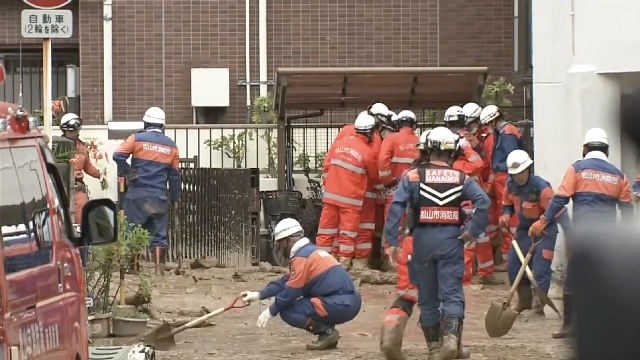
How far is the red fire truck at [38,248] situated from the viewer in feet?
17.9

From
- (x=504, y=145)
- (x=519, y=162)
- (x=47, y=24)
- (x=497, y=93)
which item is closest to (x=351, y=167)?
(x=504, y=145)

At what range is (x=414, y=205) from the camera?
1019 centimetres

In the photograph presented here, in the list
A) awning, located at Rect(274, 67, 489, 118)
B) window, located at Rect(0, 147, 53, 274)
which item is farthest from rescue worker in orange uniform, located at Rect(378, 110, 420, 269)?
window, located at Rect(0, 147, 53, 274)

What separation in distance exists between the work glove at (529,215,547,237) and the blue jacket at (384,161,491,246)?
1816 mm

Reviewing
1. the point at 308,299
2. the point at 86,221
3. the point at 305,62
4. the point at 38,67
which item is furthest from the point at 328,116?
the point at 86,221

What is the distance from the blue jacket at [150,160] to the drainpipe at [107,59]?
23.9ft

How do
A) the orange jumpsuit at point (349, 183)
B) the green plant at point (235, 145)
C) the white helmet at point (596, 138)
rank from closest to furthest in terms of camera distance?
the white helmet at point (596, 138) → the orange jumpsuit at point (349, 183) → the green plant at point (235, 145)

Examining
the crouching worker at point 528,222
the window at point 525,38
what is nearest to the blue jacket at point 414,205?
the crouching worker at point 528,222

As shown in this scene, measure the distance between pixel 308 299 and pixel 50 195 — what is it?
4739mm

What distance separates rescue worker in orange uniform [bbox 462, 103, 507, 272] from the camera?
51.4 ft

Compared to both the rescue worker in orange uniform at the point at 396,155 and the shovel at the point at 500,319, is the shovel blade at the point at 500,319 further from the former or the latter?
the rescue worker in orange uniform at the point at 396,155

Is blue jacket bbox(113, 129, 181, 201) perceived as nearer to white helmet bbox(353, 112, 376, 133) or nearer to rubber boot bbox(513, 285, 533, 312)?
white helmet bbox(353, 112, 376, 133)

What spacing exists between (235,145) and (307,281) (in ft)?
32.3

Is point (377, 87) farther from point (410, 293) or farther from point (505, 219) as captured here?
point (410, 293)
